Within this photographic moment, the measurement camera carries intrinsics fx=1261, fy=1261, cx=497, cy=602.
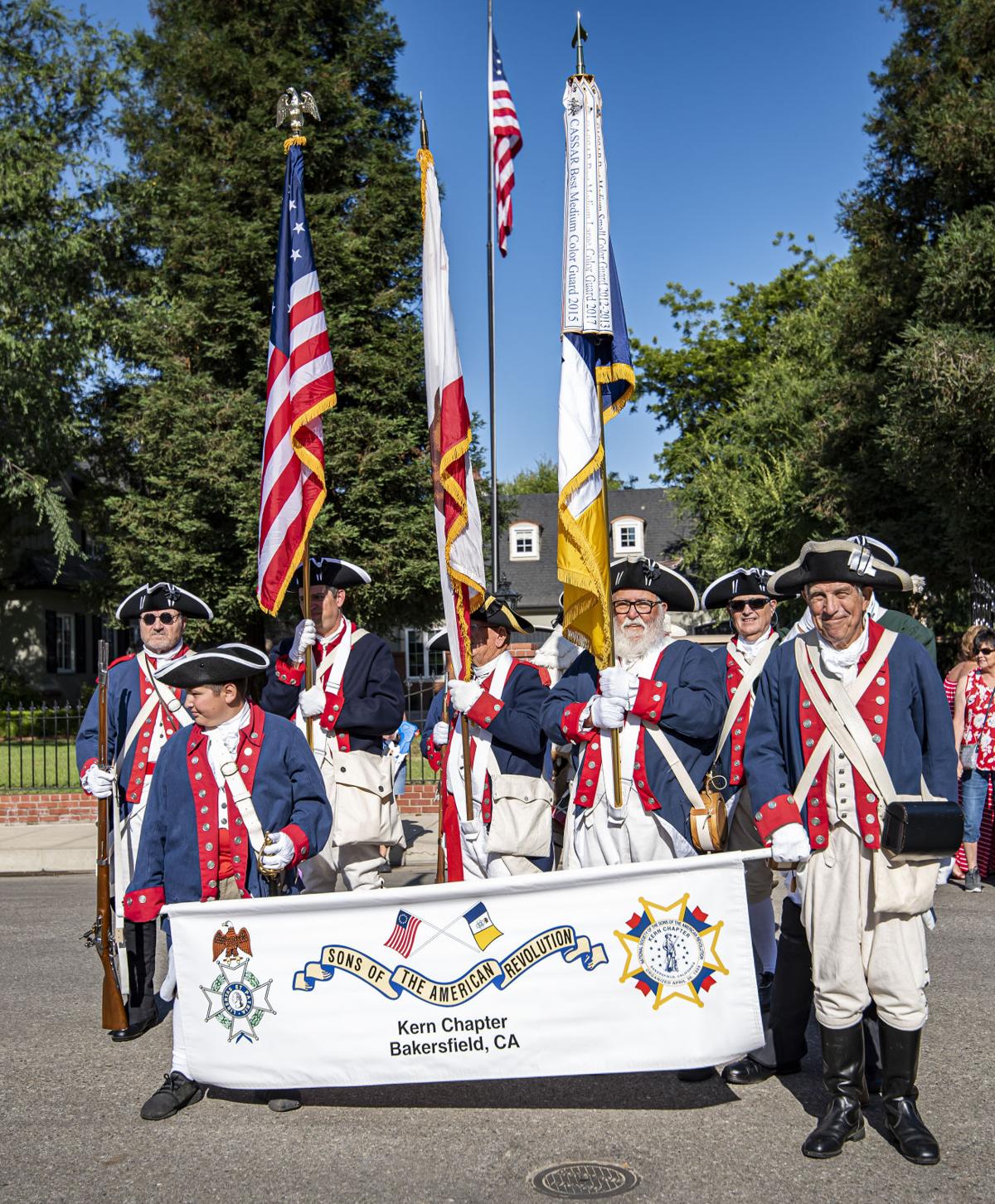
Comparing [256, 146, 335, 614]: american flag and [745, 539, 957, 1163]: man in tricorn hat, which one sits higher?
[256, 146, 335, 614]: american flag

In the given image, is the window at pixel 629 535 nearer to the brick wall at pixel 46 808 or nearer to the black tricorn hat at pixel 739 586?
the brick wall at pixel 46 808

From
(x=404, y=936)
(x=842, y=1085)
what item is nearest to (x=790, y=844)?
(x=842, y=1085)

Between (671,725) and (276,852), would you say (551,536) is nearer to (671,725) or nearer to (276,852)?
(671,725)

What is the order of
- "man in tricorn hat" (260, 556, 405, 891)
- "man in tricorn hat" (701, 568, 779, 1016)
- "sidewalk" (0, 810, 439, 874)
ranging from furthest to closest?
"sidewalk" (0, 810, 439, 874)
"man in tricorn hat" (260, 556, 405, 891)
"man in tricorn hat" (701, 568, 779, 1016)

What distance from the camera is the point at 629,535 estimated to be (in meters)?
52.7

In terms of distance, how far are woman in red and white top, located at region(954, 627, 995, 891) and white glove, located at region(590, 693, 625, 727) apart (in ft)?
17.8

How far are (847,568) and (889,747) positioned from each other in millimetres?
663

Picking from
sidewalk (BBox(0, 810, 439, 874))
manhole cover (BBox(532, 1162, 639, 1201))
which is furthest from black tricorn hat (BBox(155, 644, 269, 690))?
sidewalk (BBox(0, 810, 439, 874))

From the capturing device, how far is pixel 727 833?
5586mm

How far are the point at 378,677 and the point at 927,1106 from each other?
10.7 feet

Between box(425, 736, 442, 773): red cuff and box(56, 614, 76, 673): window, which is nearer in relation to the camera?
box(425, 736, 442, 773): red cuff

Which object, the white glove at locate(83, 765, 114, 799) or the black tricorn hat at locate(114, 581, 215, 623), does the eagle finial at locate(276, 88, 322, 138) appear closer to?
the black tricorn hat at locate(114, 581, 215, 623)

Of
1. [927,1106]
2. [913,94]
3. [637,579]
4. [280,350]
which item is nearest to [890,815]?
[927,1106]

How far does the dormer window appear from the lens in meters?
52.2
